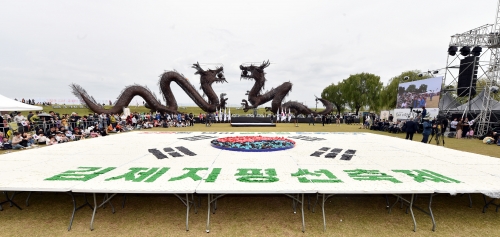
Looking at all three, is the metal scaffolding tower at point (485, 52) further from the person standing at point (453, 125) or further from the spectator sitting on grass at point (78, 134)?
the spectator sitting on grass at point (78, 134)

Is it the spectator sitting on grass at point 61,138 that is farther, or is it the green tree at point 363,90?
the green tree at point 363,90

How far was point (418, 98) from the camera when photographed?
20312mm

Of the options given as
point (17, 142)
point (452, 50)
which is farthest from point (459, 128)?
point (17, 142)

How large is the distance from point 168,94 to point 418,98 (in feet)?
93.5

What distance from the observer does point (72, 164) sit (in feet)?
17.0

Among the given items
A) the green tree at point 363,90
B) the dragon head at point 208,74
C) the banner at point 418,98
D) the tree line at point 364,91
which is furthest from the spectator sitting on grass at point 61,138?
the green tree at point 363,90

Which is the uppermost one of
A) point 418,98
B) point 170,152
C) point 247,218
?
point 418,98

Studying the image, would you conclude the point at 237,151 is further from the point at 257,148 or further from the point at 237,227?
the point at 237,227

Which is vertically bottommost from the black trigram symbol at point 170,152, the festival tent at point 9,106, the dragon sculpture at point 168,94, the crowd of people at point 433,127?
the black trigram symbol at point 170,152

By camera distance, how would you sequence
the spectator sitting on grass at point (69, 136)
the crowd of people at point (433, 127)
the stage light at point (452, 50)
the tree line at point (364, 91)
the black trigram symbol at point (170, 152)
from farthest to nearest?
the tree line at point (364, 91), the stage light at point (452, 50), the spectator sitting on grass at point (69, 136), the crowd of people at point (433, 127), the black trigram symbol at point (170, 152)

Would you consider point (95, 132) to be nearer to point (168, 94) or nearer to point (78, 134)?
point (78, 134)

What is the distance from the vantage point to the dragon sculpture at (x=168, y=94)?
2580 centimetres

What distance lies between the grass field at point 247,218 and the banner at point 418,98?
58.3ft

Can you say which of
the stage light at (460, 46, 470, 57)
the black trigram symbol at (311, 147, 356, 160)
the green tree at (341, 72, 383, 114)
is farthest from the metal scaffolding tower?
the green tree at (341, 72, 383, 114)
